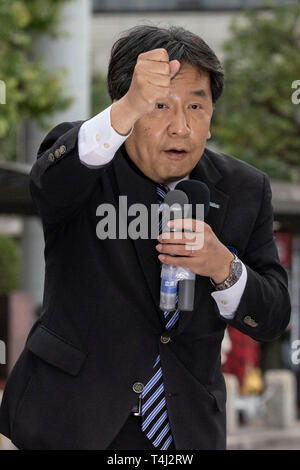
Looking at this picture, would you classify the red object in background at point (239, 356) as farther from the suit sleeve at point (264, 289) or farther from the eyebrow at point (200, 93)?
the eyebrow at point (200, 93)

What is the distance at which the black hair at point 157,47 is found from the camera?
2539 mm

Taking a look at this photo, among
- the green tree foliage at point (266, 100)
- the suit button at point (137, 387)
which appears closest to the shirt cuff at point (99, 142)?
the suit button at point (137, 387)

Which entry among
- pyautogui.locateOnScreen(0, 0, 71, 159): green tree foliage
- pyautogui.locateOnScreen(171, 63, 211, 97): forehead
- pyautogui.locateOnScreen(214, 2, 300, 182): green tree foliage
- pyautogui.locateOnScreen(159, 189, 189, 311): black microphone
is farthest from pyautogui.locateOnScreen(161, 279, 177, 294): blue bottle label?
pyautogui.locateOnScreen(214, 2, 300, 182): green tree foliage

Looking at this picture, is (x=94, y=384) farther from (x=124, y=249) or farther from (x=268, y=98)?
(x=268, y=98)

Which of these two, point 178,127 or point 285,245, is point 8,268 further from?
point 178,127

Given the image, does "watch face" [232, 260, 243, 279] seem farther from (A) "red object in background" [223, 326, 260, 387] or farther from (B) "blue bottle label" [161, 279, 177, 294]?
(A) "red object in background" [223, 326, 260, 387]

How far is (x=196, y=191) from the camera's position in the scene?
8.32 ft

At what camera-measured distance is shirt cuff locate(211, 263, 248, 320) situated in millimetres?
2525

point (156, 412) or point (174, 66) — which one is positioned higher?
point (174, 66)

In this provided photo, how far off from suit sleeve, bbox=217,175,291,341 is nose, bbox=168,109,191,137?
0.37 m

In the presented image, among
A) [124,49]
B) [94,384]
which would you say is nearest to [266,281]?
[94,384]

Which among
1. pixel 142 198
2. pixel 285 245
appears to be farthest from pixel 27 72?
pixel 142 198

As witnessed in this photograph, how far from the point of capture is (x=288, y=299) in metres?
2.67

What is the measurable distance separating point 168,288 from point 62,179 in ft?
1.16
